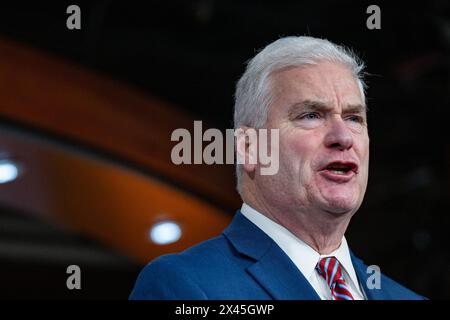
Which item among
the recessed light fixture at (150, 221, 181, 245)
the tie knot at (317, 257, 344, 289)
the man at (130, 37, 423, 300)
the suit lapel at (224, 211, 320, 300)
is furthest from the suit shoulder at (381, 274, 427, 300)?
the recessed light fixture at (150, 221, 181, 245)

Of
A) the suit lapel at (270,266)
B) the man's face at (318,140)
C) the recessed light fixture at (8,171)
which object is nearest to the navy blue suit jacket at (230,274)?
the suit lapel at (270,266)

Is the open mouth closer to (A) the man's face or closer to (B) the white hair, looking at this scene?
(A) the man's face

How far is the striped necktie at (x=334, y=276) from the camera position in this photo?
5.24 feet

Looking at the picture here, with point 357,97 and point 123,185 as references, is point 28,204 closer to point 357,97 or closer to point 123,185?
point 123,185

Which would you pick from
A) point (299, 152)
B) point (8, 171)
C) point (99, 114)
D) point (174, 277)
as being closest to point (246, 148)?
point (299, 152)

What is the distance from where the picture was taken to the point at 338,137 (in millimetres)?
1631

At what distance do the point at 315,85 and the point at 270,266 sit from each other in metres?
0.38

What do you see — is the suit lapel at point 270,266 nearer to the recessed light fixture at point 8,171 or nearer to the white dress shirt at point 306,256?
the white dress shirt at point 306,256

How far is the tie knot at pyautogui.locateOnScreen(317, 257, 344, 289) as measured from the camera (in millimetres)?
1627

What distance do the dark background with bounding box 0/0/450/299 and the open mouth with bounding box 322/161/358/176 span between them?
2374 mm

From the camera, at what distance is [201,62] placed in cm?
480
